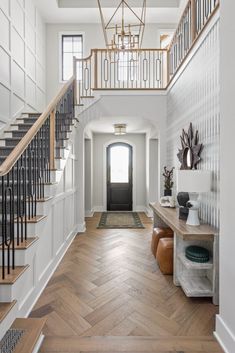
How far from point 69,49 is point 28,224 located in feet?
21.6

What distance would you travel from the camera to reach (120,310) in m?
2.41

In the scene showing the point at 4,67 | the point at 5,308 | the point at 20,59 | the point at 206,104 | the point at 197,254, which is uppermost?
the point at 20,59

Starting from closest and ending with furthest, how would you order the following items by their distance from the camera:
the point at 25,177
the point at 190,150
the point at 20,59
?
the point at 25,177, the point at 190,150, the point at 20,59

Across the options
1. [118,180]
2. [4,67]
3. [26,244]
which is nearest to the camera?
[26,244]

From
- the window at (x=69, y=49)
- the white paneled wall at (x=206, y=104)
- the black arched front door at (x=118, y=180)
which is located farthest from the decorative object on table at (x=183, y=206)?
the window at (x=69, y=49)

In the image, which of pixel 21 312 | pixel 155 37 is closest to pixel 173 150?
pixel 21 312

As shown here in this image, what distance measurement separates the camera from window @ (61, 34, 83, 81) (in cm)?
726

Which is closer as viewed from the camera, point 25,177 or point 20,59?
point 25,177

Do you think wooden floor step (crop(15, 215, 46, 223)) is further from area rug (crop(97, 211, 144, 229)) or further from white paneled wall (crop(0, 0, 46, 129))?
area rug (crop(97, 211, 144, 229))

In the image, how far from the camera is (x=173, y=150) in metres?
4.76

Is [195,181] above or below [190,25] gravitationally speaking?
below

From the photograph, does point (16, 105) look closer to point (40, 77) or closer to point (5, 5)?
point (5, 5)

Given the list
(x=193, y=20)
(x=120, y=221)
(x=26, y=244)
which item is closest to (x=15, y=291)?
(x=26, y=244)

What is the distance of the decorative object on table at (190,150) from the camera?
3.18m
